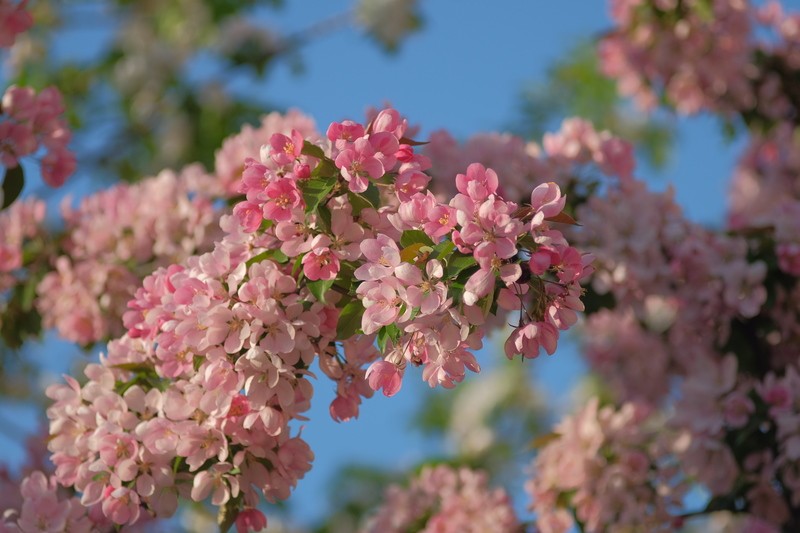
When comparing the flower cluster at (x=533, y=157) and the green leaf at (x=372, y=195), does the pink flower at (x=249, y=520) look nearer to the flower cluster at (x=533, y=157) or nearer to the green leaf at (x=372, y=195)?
the green leaf at (x=372, y=195)

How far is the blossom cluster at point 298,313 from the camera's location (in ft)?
5.87

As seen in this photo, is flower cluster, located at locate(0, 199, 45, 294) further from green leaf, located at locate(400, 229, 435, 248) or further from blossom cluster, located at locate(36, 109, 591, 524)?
green leaf, located at locate(400, 229, 435, 248)

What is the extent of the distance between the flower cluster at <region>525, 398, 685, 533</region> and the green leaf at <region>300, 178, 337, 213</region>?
149 cm

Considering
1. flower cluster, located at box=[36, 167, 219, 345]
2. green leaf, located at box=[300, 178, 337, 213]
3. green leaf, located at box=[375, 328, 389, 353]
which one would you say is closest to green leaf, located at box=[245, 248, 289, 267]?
green leaf, located at box=[300, 178, 337, 213]

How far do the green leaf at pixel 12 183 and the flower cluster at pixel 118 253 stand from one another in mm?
532

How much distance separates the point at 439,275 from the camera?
1762mm

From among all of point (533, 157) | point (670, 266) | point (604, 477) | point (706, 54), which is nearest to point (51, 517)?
point (604, 477)

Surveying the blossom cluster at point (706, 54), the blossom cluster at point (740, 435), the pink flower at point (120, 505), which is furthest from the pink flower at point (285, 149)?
the blossom cluster at point (706, 54)

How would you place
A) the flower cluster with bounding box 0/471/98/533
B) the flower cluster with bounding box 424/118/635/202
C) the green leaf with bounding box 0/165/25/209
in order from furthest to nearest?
the flower cluster with bounding box 424/118/635/202 → the green leaf with bounding box 0/165/25/209 → the flower cluster with bounding box 0/471/98/533

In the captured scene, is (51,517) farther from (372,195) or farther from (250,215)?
(372,195)

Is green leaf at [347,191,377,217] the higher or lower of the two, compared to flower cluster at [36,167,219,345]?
higher

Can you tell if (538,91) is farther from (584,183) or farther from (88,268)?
(88,268)

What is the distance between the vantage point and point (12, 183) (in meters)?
2.62

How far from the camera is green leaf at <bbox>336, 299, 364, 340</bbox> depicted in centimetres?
195
